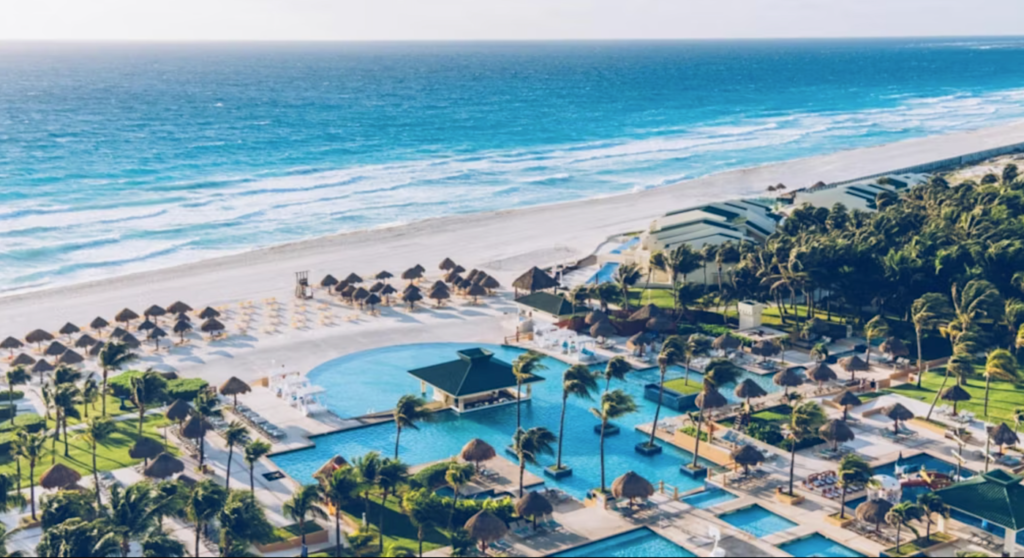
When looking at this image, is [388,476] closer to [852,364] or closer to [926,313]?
[852,364]

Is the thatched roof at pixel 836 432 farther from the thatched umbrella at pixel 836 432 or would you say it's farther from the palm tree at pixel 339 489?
the palm tree at pixel 339 489

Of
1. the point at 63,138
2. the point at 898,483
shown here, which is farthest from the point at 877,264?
the point at 63,138

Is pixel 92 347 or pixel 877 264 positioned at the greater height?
pixel 877 264

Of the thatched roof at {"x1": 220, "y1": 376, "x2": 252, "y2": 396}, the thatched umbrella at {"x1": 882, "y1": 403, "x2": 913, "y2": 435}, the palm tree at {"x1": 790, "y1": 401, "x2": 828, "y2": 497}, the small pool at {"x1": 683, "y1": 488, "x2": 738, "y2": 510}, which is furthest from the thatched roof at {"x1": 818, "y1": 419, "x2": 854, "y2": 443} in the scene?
the thatched roof at {"x1": 220, "y1": 376, "x2": 252, "y2": 396}

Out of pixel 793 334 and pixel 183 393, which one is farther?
pixel 793 334

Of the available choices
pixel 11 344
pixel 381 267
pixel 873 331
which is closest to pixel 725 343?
pixel 873 331

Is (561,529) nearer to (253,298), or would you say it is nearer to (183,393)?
(183,393)

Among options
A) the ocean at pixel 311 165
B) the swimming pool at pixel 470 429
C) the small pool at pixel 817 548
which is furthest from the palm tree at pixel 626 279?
the ocean at pixel 311 165
